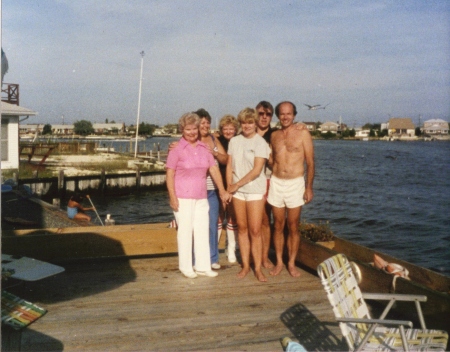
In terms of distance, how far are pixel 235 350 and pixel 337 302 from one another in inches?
34.1

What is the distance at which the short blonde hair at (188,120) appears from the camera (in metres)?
4.88

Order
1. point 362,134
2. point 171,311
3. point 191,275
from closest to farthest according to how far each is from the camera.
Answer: point 171,311 → point 191,275 → point 362,134

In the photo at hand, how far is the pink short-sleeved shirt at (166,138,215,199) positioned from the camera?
4949 millimetres

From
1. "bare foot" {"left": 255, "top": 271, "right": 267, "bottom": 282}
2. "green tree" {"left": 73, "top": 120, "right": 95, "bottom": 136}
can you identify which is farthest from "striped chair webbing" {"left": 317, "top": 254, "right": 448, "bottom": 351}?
"green tree" {"left": 73, "top": 120, "right": 95, "bottom": 136}

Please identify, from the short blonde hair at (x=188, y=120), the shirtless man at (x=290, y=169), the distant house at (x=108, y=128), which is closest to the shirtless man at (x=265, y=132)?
the shirtless man at (x=290, y=169)

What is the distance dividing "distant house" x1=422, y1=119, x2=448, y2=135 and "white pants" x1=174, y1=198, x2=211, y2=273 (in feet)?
478

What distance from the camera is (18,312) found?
4.07m

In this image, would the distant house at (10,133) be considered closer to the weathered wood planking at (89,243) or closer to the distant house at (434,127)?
the weathered wood planking at (89,243)

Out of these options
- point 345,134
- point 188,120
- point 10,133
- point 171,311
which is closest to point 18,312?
point 171,311

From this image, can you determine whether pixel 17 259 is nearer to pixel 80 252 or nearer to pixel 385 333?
pixel 80 252

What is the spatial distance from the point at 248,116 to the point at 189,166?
2.51 ft

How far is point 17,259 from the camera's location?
4703 mm

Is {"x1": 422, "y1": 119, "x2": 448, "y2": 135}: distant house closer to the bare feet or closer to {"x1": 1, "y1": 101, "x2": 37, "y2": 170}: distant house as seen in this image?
{"x1": 1, "y1": 101, "x2": 37, "y2": 170}: distant house

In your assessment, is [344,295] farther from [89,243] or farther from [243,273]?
[89,243]
